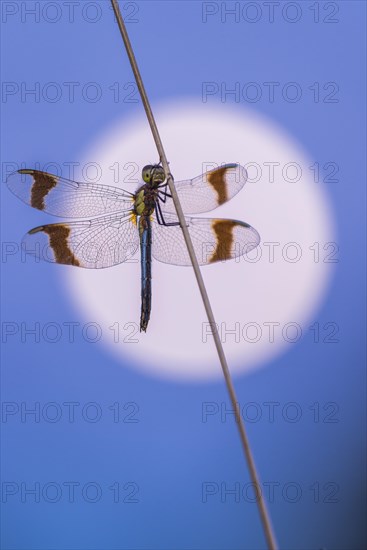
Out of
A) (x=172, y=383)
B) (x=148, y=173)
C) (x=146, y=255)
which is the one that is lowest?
(x=172, y=383)

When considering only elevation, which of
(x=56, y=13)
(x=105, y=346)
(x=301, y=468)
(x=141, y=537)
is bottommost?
(x=141, y=537)

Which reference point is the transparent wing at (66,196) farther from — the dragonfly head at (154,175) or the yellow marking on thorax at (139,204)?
the dragonfly head at (154,175)

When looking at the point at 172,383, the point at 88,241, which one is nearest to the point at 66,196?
the point at 88,241

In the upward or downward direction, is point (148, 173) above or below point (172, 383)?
above

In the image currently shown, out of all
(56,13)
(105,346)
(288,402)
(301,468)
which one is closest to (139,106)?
(56,13)

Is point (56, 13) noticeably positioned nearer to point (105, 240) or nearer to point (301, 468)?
point (105, 240)

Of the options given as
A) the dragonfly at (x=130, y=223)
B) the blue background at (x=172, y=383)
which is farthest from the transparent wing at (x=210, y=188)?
the blue background at (x=172, y=383)

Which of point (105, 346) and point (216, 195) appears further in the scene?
point (105, 346)

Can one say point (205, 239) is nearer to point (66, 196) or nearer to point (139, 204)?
point (139, 204)

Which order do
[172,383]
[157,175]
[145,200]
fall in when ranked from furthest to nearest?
[172,383] < [145,200] < [157,175]
